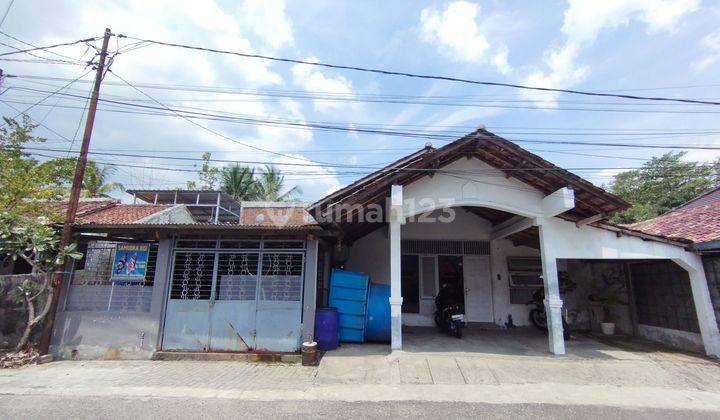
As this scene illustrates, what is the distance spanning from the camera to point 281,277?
735 cm

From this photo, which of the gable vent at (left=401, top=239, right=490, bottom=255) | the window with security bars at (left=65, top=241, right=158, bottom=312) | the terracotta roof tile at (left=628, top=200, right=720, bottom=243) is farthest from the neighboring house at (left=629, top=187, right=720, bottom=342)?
the window with security bars at (left=65, top=241, right=158, bottom=312)

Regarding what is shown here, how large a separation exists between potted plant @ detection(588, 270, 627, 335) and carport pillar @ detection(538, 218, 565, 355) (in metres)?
3.65

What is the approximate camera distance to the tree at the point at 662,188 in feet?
63.2

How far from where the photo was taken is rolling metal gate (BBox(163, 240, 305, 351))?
7078mm

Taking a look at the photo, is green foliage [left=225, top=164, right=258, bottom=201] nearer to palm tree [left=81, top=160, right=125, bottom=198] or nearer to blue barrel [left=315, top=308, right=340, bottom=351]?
palm tree [left=81, top=160, right=125, bottom=198]

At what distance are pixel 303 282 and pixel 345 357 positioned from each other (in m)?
1.68

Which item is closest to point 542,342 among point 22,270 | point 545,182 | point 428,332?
point 428,332

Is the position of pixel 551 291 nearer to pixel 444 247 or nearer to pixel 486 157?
pixel 486 157

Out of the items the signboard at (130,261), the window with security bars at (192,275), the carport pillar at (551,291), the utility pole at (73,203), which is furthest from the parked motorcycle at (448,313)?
the utility pole at (73,203)

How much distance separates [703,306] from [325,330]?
803 cm

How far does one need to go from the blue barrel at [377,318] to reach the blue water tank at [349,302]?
0.44ft

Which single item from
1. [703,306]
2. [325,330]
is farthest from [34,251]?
[703,306]

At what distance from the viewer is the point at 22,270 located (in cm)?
1049

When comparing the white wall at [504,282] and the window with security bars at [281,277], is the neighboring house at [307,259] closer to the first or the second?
the window with security bars at [281,277]
